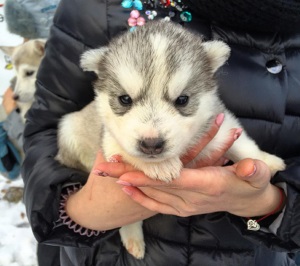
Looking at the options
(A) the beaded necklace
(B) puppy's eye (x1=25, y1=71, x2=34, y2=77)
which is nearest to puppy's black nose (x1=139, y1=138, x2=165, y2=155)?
(A) the beaded necklace

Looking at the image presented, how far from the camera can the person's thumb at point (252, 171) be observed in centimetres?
146

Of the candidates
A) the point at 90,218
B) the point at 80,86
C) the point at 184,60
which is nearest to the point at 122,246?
the point at 90,218

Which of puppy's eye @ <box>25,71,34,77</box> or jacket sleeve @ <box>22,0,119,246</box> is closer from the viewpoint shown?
jacket sleeve @ <box>22,0,119,246</box>

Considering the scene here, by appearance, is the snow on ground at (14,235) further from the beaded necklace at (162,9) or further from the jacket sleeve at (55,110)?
the beaded necklace at (162,9)

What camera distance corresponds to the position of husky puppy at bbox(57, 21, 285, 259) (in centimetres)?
151

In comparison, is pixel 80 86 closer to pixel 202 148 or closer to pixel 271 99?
pixel 202 148

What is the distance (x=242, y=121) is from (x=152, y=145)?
72cm

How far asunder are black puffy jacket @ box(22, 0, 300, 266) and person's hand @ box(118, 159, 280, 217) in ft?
0.57

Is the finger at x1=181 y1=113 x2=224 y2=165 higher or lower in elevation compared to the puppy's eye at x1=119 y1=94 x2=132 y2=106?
lower

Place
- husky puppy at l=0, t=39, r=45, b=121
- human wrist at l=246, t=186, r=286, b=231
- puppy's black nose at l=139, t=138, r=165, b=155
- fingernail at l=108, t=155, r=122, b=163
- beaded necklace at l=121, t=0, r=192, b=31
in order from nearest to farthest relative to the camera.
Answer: puppy's black nose at l=139, t=138, r=165, b=155 < fingernail at l=108, t=155, r=122, b=163 < human wrist at l=246, t=186, r=286, b=231 < beaded necklace at l=121, t=0, r=192, b=31 < husky puppy at l=0, t=39, r=45, b=121

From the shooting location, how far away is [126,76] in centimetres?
158

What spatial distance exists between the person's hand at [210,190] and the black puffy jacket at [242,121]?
6.9 inches

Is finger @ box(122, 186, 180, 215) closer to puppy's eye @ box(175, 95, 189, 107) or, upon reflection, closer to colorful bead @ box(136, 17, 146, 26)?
puppy's eye @ box(175, 95, 189, 107)

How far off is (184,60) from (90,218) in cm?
86
